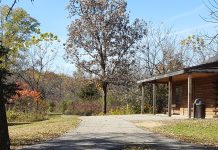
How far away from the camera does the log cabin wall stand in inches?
1086

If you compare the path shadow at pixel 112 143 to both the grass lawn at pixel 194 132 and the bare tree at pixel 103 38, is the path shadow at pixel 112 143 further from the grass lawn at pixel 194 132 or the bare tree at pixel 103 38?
the bare tree at pixel 103 38

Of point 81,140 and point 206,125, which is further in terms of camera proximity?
point 206,125

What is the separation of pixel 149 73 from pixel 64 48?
44.4 ft

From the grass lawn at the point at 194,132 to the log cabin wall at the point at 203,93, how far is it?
7.25 metres

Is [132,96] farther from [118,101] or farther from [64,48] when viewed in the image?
[64,48]

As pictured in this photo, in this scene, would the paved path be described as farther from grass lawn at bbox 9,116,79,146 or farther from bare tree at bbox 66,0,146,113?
bare tree at bbox 66,0,146,113

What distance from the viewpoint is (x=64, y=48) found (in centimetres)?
4041

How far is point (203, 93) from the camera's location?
2923 centimetres

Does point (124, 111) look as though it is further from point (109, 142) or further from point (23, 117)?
point (109, 142)

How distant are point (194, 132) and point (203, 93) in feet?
39.3

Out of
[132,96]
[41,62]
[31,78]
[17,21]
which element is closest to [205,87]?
[132,96]

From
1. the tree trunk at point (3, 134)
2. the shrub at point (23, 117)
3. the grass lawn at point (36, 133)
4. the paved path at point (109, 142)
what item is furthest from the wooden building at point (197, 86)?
the tree trunk at point (3, 134)

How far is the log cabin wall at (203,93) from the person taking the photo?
2758cm

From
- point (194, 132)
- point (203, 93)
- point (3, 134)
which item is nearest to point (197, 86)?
point (203, 93)
